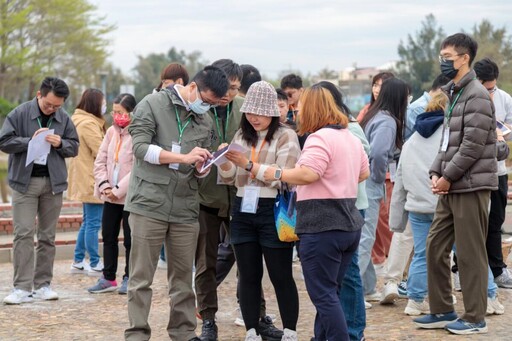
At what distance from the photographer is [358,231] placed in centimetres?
548

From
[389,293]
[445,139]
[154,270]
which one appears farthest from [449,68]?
[154,270]

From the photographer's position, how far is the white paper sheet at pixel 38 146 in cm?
759

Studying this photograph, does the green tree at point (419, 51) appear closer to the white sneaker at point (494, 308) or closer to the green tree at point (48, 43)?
the green tree at point (48, 43)

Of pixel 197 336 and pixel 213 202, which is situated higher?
pixel 213 202

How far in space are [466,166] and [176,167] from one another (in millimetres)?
2003

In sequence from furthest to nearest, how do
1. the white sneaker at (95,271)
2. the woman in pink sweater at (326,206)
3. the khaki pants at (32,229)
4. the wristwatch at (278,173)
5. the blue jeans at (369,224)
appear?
the white sneaker at (95,271) → the khaki pants at (32,229) → the blue jeans at (369,224) → the wristwatch at (278,173) → the woman in pink sweater at (326,206)

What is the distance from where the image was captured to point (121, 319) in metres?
7.19

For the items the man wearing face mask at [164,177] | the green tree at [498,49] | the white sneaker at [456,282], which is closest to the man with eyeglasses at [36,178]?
the man wearing face mask at [164,177]

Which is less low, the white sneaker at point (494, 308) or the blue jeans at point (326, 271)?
the blue jeans at point (326, 271)

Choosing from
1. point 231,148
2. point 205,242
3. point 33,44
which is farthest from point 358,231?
point 33,44

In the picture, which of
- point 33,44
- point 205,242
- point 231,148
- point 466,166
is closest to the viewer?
point 231,148

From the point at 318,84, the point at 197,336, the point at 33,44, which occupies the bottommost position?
the point at 197,336

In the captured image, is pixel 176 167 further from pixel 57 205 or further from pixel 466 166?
pixel 57 205

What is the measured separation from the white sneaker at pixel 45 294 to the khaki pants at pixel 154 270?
2.22 meters
